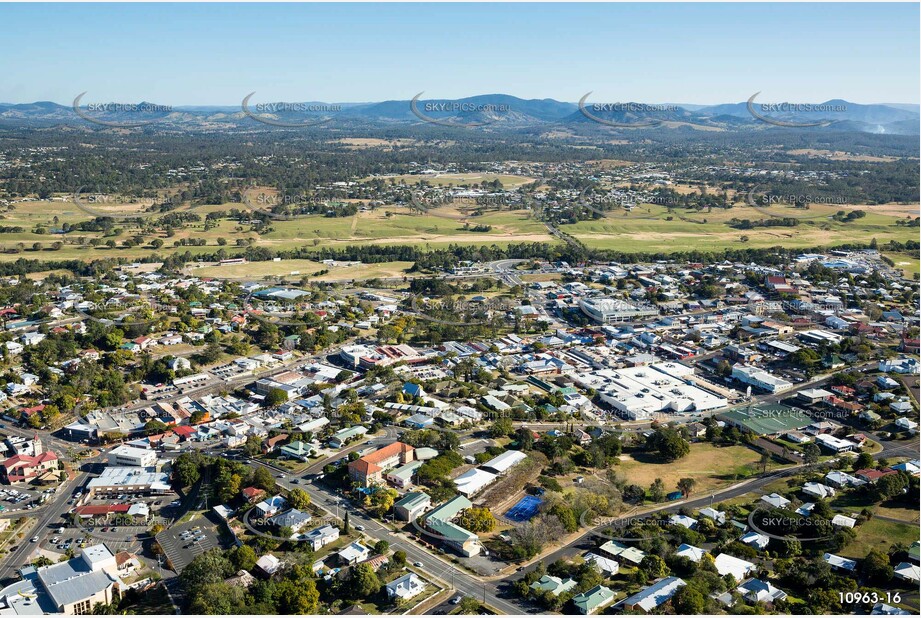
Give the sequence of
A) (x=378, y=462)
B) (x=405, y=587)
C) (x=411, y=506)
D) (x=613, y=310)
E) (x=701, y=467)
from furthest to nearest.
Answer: (x=613, y=310), (x=701, y=467), (x=378, y=462), (x=411, y=506), (x=405, y=587)

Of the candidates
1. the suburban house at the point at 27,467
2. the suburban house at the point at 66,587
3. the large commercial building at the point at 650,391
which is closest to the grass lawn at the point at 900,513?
the large commercial building at the point at 650,391

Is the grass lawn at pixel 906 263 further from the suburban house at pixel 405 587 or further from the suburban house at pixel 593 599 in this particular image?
the suburban house at pixel 405 587

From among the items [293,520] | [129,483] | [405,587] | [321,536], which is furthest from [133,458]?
[405,587]

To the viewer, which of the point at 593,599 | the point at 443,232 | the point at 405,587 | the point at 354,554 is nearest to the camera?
the point at 593,599

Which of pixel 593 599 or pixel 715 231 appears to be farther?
pixel 715 231

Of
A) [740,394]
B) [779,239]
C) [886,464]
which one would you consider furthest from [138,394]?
[779,239]

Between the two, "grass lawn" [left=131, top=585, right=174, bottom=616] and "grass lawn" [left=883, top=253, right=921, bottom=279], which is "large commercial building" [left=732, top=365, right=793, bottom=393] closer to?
"grass lawn" [left=131, top=585, right=174, bottom=616]

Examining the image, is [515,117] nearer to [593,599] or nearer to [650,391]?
[650,391]

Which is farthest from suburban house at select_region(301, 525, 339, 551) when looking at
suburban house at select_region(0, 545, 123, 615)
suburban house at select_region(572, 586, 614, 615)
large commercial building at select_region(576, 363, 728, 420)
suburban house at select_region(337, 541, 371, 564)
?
large commercial building at select_region(576, 363, 728, 420)
